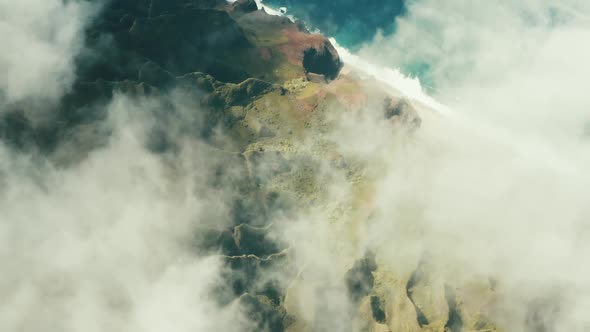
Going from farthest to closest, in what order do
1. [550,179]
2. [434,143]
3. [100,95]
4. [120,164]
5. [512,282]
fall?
[550,179]
[434,143]
[100,95]
[120,164]
[512,282]

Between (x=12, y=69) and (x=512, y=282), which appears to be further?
(x=12, y=69)

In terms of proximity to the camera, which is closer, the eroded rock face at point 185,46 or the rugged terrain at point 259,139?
the rugged terrain at point 259,139

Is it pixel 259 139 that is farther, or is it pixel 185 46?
pixel 185 46

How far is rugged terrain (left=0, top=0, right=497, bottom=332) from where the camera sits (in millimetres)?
129250

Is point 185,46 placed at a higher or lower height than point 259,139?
higher

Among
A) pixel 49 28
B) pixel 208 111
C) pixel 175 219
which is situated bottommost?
pixel 175 219

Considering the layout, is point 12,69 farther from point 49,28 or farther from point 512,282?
point 512,282

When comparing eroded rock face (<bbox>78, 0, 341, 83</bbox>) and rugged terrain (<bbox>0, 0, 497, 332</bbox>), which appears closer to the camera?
rugged terrain (<bbox>0, 0, 497, 332</bbox>)

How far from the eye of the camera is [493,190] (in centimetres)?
16012

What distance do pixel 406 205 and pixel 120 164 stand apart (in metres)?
90.4

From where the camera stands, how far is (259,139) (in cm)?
15838

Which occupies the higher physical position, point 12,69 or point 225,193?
point 12,69

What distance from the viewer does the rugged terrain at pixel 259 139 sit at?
129250 millimetres

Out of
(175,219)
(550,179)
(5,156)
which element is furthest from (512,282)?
(5,156)
